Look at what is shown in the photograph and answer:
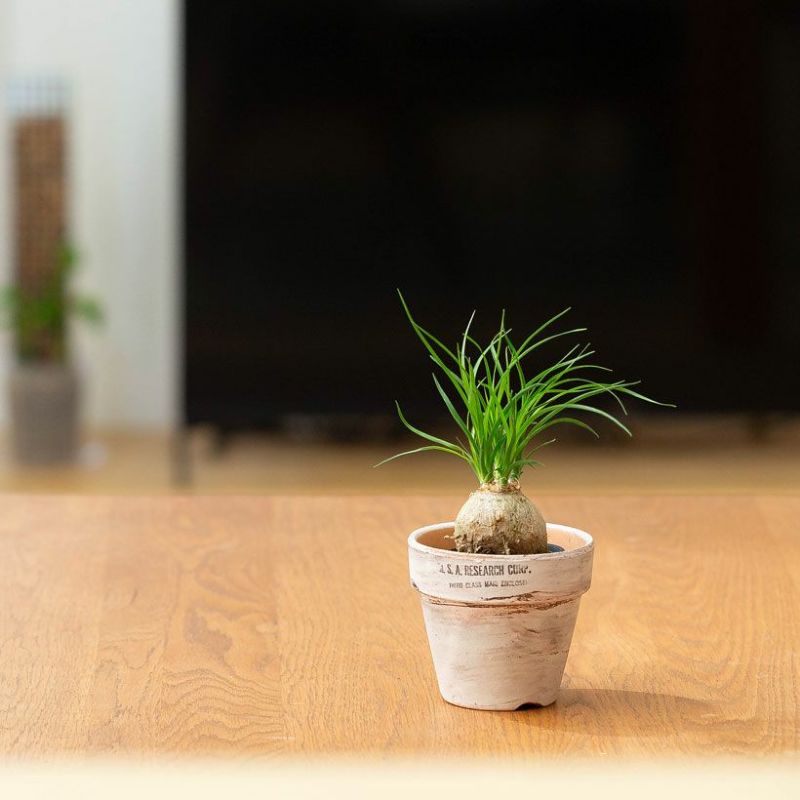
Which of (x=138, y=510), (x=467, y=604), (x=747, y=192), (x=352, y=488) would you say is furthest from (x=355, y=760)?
(x=747, y=192)

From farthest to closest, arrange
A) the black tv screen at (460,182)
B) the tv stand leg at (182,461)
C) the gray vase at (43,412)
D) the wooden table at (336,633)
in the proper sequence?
the gray vase at (43,412)
the tv stand leg at (182,461)
the black tv screen at (460,182)
the wooden table at (336,633)

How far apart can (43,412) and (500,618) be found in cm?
334

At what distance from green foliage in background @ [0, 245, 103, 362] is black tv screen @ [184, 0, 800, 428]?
51cm

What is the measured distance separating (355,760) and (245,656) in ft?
0.62

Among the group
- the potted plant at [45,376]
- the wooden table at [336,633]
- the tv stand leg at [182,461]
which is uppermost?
the wooden table at [336,633]

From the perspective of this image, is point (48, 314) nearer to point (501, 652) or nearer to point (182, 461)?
point (182, 461)

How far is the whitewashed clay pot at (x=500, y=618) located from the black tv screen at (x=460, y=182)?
291 centimetres

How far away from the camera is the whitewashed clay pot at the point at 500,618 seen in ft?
2.35

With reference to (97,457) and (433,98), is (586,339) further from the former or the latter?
(97,457)

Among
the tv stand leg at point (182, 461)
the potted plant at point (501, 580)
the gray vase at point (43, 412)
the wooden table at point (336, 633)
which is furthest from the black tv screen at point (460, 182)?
the potted plant at point (501, 580)

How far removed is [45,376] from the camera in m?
3.85

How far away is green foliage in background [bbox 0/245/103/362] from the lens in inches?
153

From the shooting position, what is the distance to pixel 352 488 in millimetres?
3586

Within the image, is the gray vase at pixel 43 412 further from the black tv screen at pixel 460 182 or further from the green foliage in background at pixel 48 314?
the black tv screen at pixel 460 182
